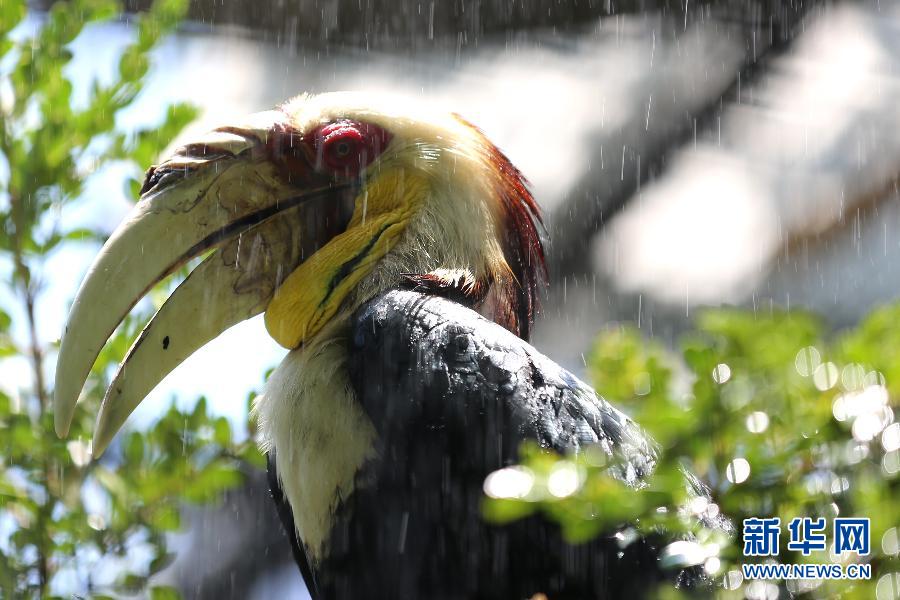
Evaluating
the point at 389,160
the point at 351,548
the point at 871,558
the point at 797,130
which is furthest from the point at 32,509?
the point at 797,130

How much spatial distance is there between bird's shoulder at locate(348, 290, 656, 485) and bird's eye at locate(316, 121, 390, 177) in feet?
2.13

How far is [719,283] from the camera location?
8.01 meters

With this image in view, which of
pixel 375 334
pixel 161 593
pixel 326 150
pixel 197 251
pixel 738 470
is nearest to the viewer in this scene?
pixel 738 470

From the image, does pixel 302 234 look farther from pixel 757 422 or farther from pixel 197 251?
pixel 757 422

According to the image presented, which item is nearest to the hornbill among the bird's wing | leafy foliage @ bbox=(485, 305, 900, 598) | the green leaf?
the bird's wing

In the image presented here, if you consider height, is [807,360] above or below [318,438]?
above

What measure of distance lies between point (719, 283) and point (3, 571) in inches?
224

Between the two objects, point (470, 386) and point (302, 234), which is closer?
point (470, 386)

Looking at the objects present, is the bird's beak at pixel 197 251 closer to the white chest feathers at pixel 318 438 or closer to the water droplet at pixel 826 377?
the white chest feathers at pixel 318 438

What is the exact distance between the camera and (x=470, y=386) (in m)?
3.02

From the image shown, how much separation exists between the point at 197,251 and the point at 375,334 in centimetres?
66

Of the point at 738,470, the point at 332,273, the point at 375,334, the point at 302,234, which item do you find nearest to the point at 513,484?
the point at 738,470

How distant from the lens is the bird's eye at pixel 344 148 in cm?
365

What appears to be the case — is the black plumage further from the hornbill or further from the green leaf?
the green leaf
